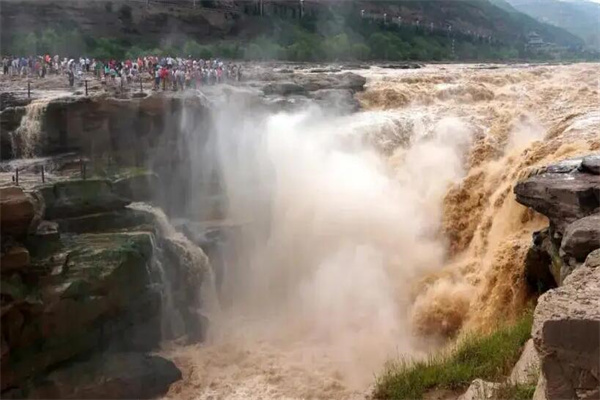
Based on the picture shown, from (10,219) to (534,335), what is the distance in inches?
289

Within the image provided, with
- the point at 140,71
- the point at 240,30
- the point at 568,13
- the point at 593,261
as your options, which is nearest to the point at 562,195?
the point at 593,261

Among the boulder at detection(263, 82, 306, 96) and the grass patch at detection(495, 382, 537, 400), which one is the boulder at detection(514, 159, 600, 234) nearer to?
the grass patch at detection(495, 382, 537, 400)

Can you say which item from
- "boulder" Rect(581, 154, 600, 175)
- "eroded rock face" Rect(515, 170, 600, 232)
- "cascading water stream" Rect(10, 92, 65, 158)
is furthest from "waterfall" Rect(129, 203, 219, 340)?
"boulder" Rect(581, 154, 600, 175)

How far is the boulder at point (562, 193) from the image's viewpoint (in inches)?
325

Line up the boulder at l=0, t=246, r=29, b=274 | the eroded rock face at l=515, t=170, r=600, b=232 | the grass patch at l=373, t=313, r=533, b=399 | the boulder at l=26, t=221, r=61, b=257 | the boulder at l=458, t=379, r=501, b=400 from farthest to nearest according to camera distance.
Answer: the boulder at l=26, t=221, r=61, b=257
the boulder at l=0, t=246, r=29, b=274
the eroded rock face at l=515, t=170, r=600, b=232
the grass patch at l=373, t=313, r=533, b=399
the boulder at l=458, t=379, r=501, b=400

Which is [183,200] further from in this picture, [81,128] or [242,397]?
[242,397]

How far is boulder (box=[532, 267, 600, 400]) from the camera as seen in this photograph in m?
4.14

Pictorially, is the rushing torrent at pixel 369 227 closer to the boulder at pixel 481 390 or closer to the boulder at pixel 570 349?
the boulder at pixel 481 390

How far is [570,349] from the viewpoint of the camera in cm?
421

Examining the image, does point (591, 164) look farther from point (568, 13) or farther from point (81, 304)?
point (568, 13)

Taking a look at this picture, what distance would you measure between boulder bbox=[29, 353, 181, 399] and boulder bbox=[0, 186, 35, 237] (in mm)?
2172

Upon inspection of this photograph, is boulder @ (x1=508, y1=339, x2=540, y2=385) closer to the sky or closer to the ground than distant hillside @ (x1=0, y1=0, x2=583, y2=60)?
closer to the ground

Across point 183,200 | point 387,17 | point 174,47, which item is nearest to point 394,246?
point 183,200

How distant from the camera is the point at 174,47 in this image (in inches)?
1261
